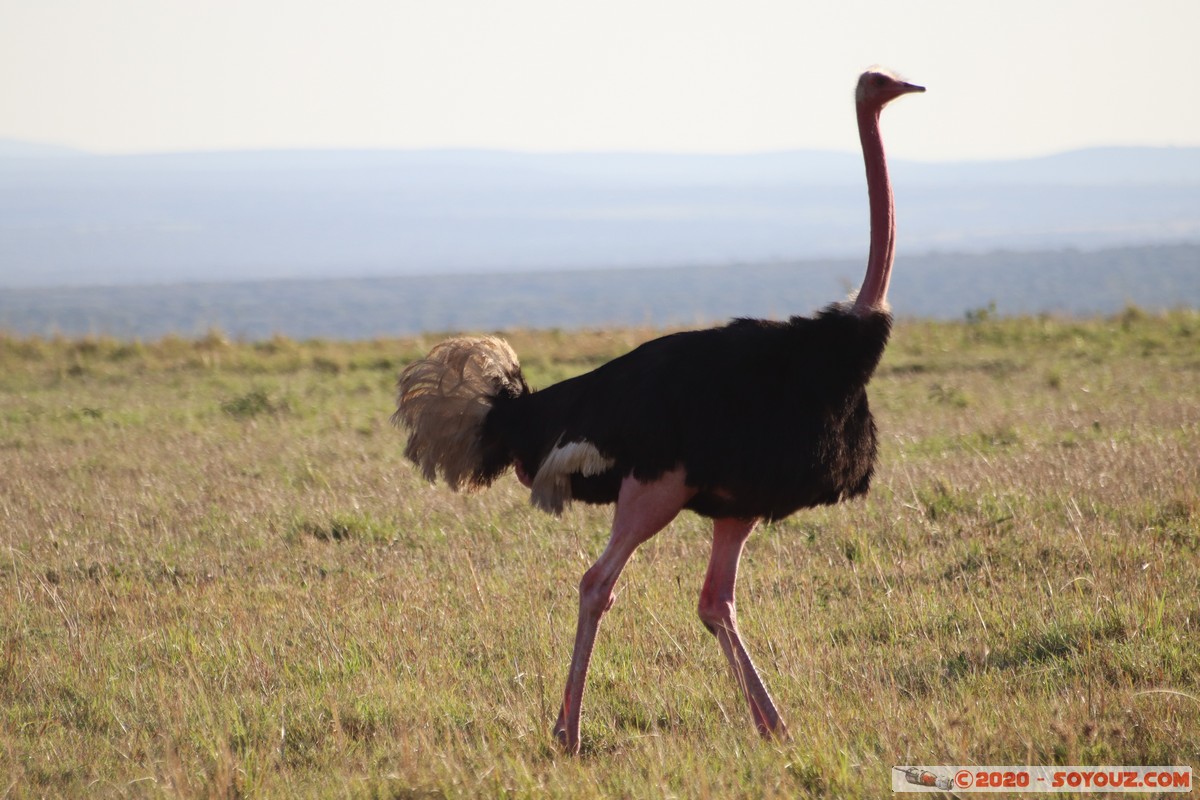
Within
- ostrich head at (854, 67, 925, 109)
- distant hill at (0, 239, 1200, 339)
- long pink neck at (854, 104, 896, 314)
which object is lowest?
distant hill at (0, 239, 1200, 339)

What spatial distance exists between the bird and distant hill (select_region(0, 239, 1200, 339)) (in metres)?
65.1

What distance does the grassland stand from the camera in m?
4.41

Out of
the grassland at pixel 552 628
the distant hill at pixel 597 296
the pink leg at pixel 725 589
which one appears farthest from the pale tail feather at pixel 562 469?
the distant hill at pixel 597 296

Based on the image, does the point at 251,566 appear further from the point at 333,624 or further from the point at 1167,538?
the point at 1167,538

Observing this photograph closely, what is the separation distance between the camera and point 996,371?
49.1 ft

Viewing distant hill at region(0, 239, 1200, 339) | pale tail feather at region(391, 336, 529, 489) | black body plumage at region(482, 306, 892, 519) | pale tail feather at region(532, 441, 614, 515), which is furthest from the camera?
distant hill at region(0, 239, 1200, 339)

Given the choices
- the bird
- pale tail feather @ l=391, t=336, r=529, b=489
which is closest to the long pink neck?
the bird

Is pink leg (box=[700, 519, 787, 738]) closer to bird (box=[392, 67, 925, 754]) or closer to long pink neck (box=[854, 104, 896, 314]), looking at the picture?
bird (box=[392, 67, 925, 754])

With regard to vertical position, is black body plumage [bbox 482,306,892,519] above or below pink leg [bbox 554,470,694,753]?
above

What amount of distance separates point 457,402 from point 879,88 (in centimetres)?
191

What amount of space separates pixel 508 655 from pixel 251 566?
211 cm

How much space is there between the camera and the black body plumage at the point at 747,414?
4590mm

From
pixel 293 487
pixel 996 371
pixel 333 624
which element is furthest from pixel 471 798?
pixel 996 371

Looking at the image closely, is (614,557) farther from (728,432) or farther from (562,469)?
(728,432)
